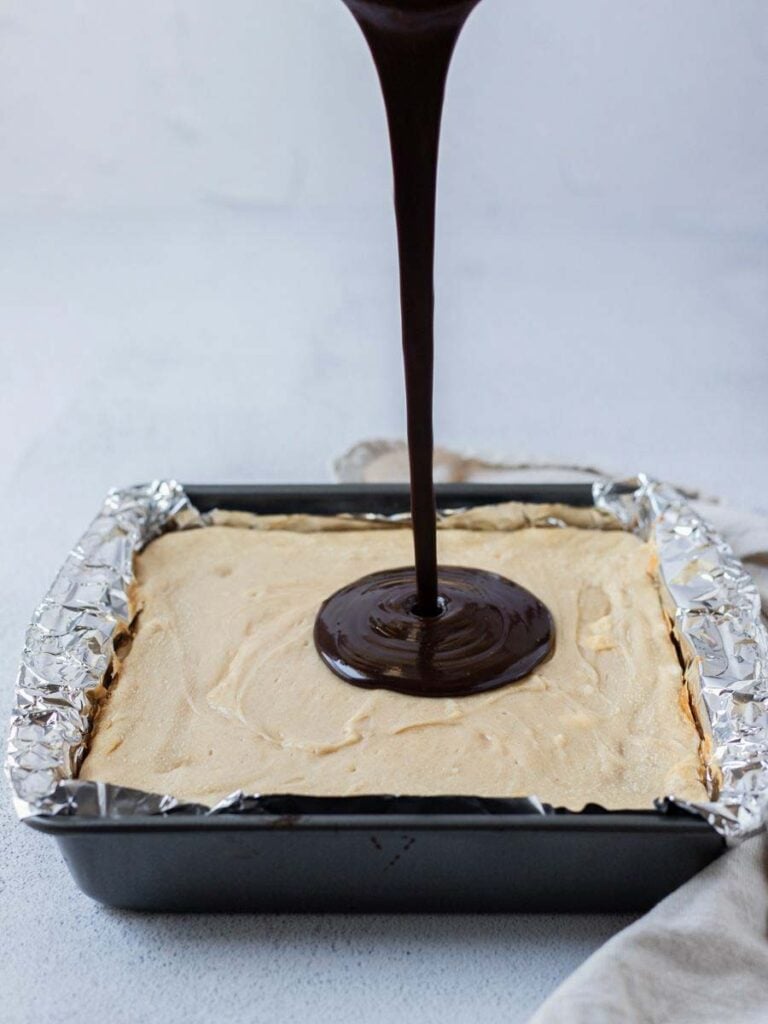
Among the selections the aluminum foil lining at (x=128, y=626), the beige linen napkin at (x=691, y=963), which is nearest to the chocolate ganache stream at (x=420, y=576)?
the aluminum foil lining at (x=128, y=626)

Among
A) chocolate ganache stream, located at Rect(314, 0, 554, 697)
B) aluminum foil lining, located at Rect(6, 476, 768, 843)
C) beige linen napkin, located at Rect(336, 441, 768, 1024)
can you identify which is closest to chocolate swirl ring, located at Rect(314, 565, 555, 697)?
chocolate ganache stream, located at Rect(314, 0, 554, 697)

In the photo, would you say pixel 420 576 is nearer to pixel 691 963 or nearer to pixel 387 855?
pixel 387 855

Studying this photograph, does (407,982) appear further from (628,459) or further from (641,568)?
(628,459)

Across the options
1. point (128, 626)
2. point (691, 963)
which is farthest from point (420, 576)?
point (691, 963)

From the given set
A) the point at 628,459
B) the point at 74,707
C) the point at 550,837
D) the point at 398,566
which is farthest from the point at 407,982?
the point at 628,459

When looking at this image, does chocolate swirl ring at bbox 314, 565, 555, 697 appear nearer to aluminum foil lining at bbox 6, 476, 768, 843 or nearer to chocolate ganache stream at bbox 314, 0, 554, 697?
chocolate ganache stream at bbox 314, 0, 554, 697
